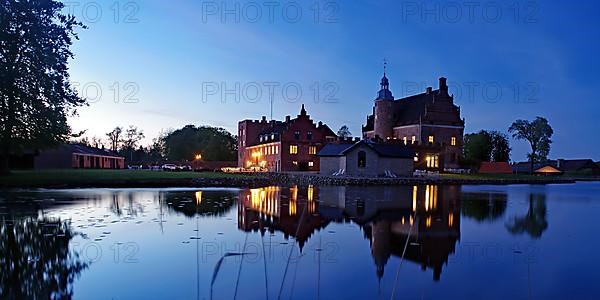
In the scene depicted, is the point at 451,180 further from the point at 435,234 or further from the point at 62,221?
the point at 62,221

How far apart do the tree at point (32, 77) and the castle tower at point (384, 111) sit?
48855 millimetres

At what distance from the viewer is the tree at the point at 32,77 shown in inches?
1147

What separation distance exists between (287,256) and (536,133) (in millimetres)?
80050

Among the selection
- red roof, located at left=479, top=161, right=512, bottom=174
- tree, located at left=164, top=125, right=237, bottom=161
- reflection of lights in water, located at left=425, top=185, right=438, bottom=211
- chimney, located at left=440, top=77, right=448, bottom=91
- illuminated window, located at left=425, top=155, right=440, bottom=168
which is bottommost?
reflection of lights in water, located at left=425, top=185, right=438, bottom=211

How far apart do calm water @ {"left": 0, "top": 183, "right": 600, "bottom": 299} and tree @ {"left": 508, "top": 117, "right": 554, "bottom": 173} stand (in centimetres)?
6855

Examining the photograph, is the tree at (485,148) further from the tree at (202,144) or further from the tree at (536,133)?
the tree at (202,144)

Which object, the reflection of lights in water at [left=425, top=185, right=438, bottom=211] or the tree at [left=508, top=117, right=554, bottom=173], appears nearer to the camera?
the reflection of lights in water at [left=425, top=185, right=438, bottom=211]

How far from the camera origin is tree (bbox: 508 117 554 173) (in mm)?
77188

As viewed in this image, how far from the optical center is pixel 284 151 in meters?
61.2

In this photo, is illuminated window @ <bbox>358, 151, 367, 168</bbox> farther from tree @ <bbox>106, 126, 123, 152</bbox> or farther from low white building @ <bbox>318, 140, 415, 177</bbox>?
tree @ <bbox>106, 126, 123, 152</bbox>

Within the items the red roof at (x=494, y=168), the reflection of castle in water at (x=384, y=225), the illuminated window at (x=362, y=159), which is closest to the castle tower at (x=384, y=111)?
the red roof at (x=494, y=168)

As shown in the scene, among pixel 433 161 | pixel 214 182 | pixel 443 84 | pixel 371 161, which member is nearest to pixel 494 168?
pixel 443 84

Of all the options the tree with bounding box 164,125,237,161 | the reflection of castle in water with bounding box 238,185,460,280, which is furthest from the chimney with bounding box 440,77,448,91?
the reflection of castle in water with bounding box 238,185,460,280

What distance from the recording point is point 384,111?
237 feet
